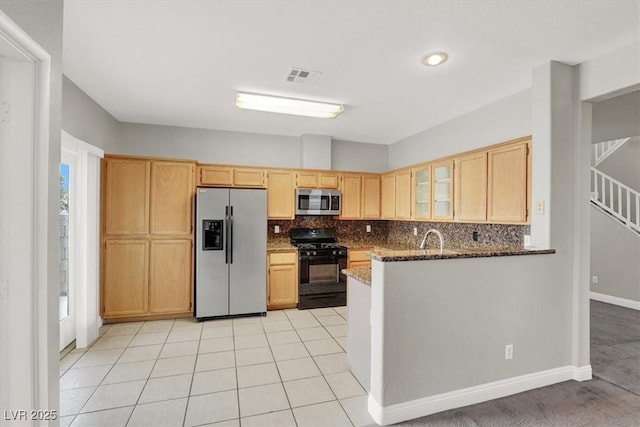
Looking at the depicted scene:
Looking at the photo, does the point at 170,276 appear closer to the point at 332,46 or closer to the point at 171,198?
the point at 171,198

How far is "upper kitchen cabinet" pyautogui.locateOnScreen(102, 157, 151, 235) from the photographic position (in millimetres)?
3750

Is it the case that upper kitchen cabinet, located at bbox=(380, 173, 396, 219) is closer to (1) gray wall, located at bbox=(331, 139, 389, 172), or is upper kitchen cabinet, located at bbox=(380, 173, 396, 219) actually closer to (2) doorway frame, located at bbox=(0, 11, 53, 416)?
(1) gray wall, located at bbox=(331, 139, 389, 172)

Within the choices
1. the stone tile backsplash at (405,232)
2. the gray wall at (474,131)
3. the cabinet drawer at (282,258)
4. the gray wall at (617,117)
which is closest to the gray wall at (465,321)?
the stone tile backsplash at (405,232)

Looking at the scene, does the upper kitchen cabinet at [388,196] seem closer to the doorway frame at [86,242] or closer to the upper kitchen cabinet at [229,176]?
the upper kitchen cabinet at [229,176]

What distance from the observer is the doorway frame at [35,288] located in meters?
1.30

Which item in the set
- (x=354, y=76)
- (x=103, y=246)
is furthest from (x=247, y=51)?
(x=103, y=246)

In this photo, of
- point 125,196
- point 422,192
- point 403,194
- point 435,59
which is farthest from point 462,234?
point 125,196

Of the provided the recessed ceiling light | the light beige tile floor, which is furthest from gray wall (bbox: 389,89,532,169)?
the light beige tile floor

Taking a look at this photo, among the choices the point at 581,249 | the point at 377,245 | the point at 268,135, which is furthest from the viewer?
the point at 377,245

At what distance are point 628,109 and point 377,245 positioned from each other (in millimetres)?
3587

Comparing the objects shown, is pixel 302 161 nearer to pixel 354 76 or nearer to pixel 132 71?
pixel 354 76

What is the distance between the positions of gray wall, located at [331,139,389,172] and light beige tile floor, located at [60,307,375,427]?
2.75 metres

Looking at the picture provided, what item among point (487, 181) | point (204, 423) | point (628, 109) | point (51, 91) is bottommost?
point (204, 423)

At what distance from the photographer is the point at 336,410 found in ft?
7.09
